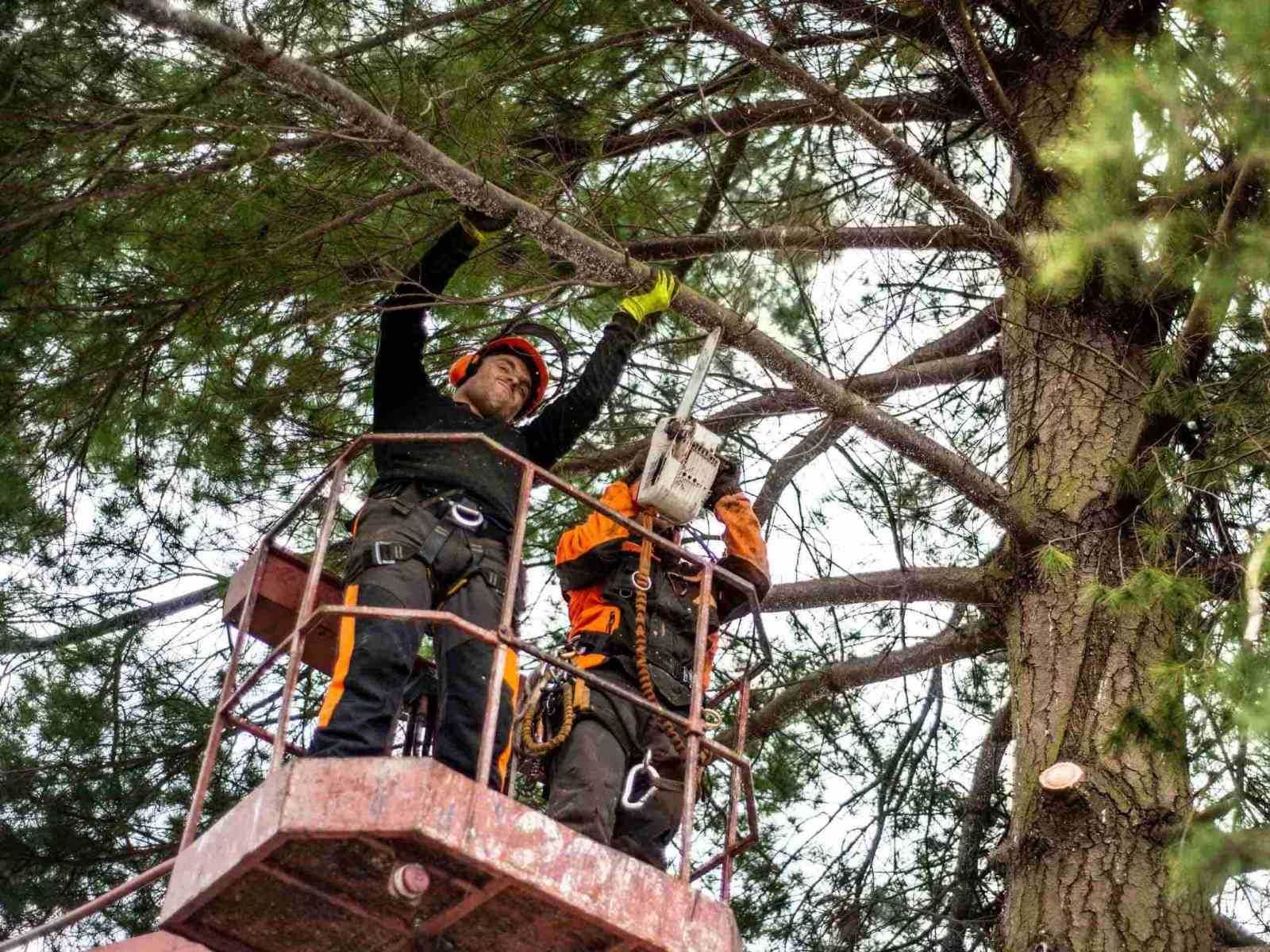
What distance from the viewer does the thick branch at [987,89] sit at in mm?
6070

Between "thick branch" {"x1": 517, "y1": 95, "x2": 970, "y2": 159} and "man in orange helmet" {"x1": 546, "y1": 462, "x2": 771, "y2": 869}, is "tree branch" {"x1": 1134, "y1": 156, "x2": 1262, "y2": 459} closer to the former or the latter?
"man in orange helmet" {"x1": 546, "y1": 462, "x2": 771, "y2": 869}

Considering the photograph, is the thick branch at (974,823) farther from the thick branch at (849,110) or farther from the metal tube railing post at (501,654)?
the metal tube railing post at (501,654)

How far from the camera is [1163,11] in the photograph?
7.04 m

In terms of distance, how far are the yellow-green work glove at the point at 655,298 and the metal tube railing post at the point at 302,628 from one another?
127 centimetres

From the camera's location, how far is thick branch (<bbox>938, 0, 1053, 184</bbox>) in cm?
607

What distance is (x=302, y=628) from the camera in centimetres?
459

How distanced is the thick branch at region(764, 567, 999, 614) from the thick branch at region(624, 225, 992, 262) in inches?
46.6

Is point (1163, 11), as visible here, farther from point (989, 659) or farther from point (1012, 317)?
point (989, 659)

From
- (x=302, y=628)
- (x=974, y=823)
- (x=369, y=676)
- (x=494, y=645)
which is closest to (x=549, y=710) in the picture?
(x=369, y=676)

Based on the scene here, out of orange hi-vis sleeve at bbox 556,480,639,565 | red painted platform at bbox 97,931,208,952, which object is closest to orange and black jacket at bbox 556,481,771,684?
orange hi-vis sleeve at bbox 556,480,639,565

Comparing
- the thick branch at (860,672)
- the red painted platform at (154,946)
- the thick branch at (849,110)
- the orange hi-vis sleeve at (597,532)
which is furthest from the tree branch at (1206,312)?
the red painted platform at (154,946)

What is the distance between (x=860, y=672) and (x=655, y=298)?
176 centimetres

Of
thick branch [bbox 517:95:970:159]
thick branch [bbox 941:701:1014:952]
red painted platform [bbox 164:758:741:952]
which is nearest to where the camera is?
red painted platform [bbox 164:758:741:952]

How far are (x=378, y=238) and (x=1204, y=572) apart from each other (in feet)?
10.4
